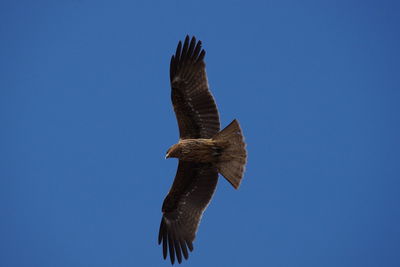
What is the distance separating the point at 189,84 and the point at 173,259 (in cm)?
330

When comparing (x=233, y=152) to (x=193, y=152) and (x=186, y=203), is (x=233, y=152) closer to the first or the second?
(x=193, y=152)

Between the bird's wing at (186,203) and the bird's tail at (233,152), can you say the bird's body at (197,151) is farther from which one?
the bird's wing at (186,203)

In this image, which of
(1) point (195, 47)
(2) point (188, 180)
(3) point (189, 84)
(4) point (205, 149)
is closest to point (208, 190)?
(2) point (188, 180)

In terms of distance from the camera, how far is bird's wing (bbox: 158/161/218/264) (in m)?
10.0

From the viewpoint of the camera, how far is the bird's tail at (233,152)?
8.95 metres

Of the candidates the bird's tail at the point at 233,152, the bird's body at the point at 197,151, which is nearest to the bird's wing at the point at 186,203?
the bird's body at the point at 197,151

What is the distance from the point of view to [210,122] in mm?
9617

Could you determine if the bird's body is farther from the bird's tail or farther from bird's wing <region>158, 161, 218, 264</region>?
bird's wing <region>158, 161, 218, 264</region>

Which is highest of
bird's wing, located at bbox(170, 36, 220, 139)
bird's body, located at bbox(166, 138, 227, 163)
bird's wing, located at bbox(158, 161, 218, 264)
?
bird's wing, located at bbox(170, 36, 220, 139)

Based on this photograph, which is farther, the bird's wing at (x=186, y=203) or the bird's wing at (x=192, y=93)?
the bird's wing at (x=186, y=203)

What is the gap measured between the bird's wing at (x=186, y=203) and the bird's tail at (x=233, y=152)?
0.71 meters

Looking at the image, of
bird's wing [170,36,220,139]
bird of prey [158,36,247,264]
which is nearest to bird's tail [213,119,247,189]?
bird of prey [158,36,247,264]

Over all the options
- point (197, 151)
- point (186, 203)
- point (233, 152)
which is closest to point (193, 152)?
point (197, 151)

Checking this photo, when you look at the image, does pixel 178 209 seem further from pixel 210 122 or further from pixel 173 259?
pixel 210 122
